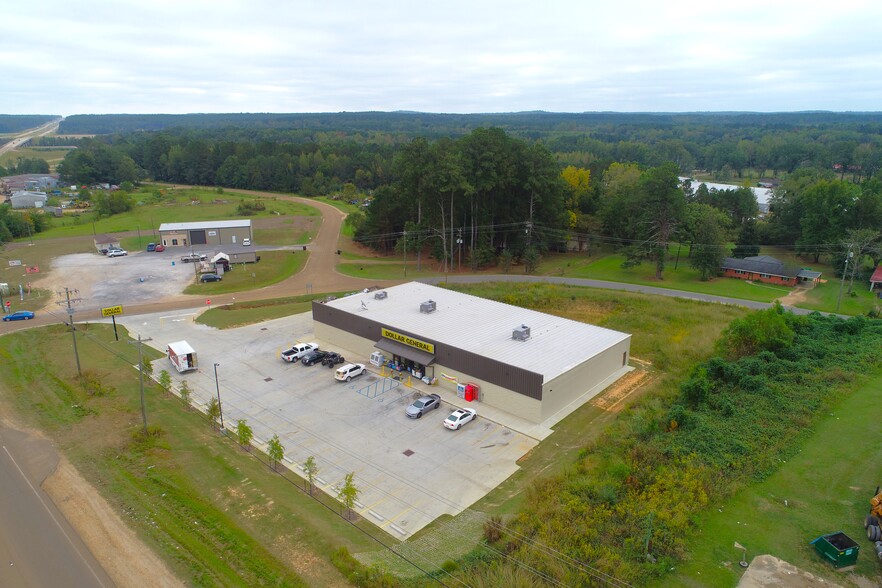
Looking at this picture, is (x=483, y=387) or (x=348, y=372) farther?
(x=348, y=372)

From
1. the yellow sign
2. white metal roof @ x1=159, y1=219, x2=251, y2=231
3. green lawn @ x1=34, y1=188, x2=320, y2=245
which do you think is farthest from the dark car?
green lawn @ x1=34, y1=188, x2=320, y2=245

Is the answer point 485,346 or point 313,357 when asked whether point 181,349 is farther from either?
point 485,346

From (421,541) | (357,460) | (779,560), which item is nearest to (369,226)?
(357,460)

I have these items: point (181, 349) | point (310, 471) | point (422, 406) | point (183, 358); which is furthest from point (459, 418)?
point (181, 349)

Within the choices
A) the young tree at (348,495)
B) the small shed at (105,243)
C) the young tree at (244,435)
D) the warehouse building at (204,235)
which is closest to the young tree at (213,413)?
the young tree at (244,435)

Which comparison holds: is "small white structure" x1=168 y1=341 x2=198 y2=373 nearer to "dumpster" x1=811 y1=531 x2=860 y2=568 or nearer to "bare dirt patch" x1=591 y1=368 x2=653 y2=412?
"bare dirt patch" x1=591 y1=368 x2=653 y2=412

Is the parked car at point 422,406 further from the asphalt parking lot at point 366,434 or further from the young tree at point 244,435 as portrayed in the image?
the young tree at point 244,435
